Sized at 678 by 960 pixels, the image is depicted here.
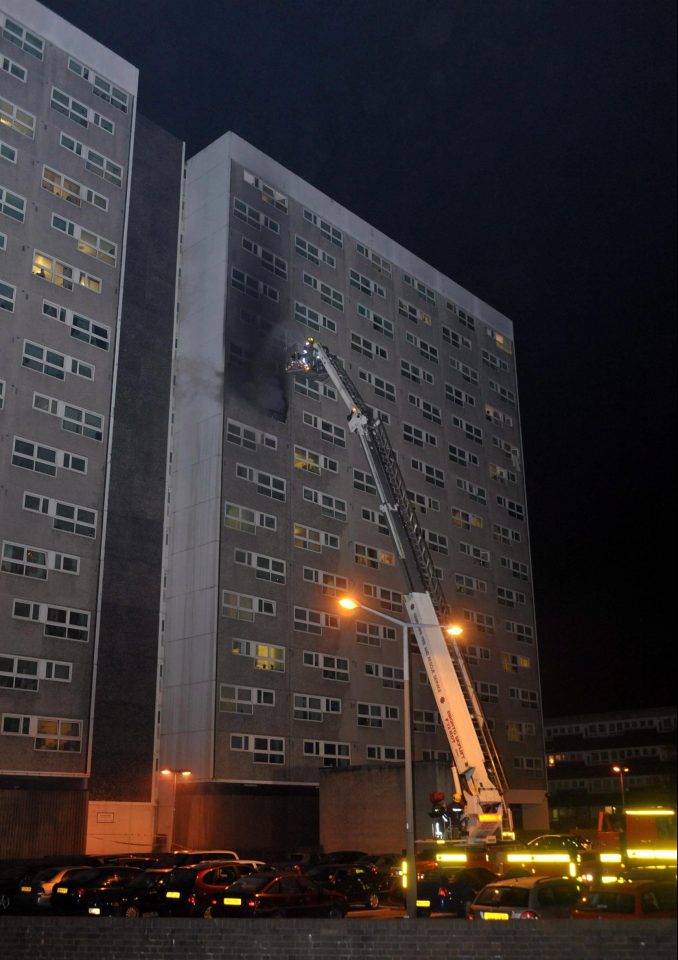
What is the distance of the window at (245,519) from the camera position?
162ft

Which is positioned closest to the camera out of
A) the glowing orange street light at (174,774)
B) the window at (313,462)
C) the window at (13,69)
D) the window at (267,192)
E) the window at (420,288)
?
the glowing orange street light at (174,774)

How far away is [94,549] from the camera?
1777 inches

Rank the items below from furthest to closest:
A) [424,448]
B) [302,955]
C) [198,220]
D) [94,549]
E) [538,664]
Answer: [538,664] → [424,448] → [198,220] → [94,549] → [302,955]

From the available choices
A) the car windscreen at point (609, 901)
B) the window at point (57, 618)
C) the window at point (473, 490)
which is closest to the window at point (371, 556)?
the window at point (473, 490)

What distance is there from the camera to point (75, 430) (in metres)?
45.8

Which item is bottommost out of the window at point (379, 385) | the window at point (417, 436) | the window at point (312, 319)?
the window at point (417, 436)

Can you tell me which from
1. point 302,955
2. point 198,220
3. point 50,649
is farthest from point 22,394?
point 302,955

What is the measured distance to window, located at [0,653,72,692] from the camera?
40.7m

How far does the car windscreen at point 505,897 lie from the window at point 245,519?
31.0m

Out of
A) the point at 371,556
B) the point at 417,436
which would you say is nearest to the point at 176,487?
the point at 371,556

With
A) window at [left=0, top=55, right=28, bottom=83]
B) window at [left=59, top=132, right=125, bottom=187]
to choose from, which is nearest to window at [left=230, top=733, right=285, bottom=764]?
window at [left=59, top=132, right=125, bottom=187]

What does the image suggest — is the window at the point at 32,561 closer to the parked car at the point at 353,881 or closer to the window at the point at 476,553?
the parked car at the point at 353,881

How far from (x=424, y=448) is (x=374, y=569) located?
10.7 metres

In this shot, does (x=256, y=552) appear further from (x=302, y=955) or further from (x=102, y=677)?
(x=302, y=955)
